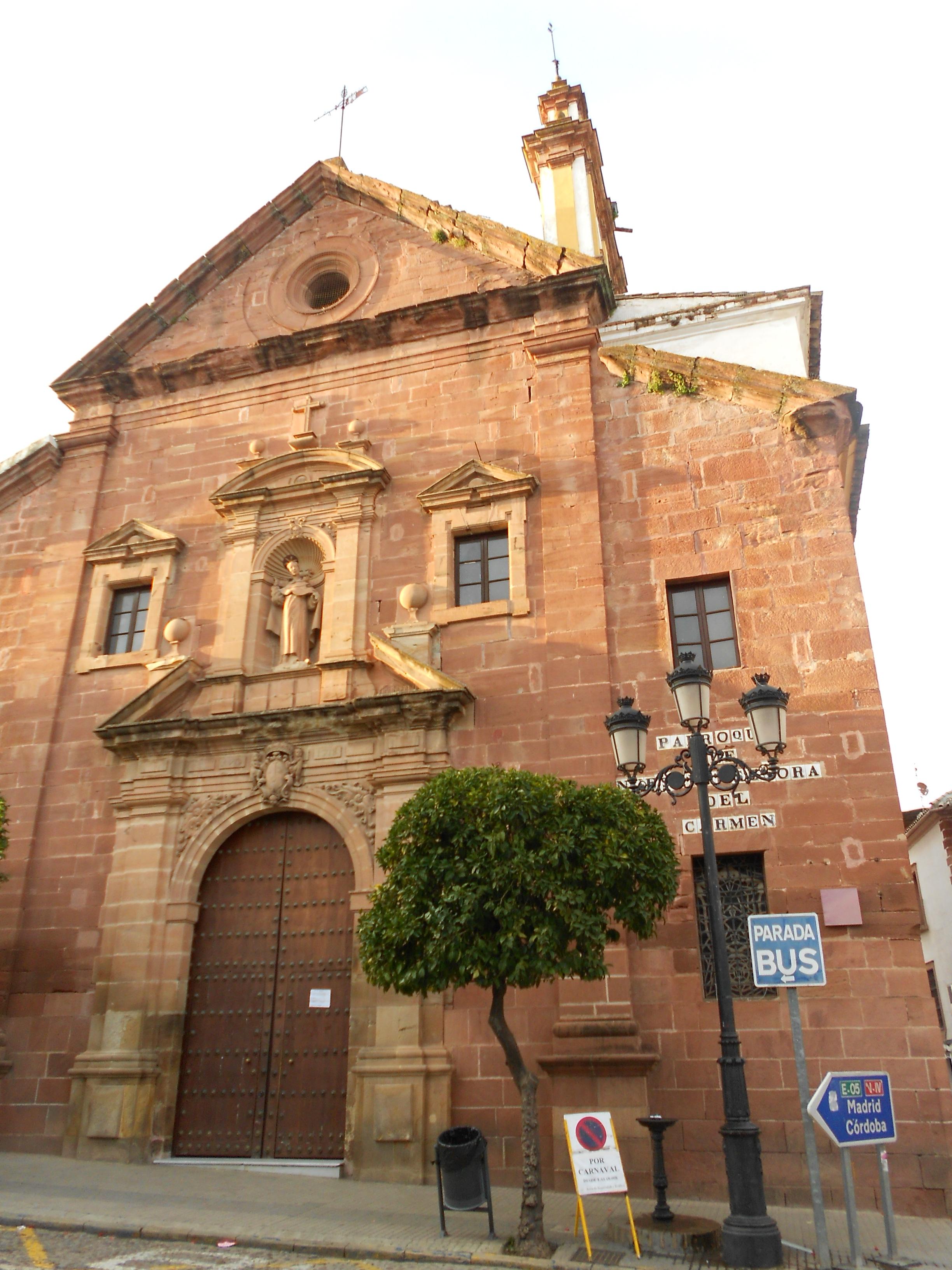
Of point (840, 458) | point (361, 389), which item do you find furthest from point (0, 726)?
point (840, 458)

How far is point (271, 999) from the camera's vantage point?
12117mm

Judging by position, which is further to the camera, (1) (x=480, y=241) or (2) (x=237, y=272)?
(2) (x=237, y=272)

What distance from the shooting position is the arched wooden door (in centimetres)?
1158

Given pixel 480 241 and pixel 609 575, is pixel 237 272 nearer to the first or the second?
pixel 480 241

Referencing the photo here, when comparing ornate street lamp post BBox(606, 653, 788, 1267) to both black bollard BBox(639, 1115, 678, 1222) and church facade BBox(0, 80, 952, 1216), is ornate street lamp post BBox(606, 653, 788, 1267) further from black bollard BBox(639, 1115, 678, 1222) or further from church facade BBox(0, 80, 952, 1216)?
church facade BBox(0, 80, 952, 1216)

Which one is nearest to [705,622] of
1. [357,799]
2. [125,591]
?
[357,799]

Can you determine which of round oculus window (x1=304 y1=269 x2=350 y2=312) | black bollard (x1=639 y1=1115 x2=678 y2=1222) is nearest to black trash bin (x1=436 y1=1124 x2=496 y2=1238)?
black bollard (x1=639 y1=1115 x2=678 y2=1222)

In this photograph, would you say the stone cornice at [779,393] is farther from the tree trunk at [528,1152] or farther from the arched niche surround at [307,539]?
the tree trunk at [528,1152]

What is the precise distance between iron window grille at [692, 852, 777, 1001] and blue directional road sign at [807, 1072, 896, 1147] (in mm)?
2680

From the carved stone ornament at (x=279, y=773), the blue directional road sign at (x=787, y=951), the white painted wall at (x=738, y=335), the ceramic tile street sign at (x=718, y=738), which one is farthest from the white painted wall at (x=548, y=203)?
the blue directional road sign at (x=787, y=951)

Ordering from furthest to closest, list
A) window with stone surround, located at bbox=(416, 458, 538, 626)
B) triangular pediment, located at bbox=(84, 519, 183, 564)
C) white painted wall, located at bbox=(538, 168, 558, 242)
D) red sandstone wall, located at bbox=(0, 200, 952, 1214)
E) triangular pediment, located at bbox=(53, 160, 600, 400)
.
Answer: white painted wall, located at bbox=(538, 168, 558, 242) → triangular pediment, located at bbox=(53, 160, 600, 400) → triangular pediment, located at bbox=(84, 519, 183, 564) → window with stone surround, located at bbox=(416, 458, 538, 626) → red sandstone wall, located at bbox=(0, 200, 952, 1214)

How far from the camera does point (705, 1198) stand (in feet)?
31.9

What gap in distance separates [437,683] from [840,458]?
19.0 feet

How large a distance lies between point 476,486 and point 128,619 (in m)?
5.76
